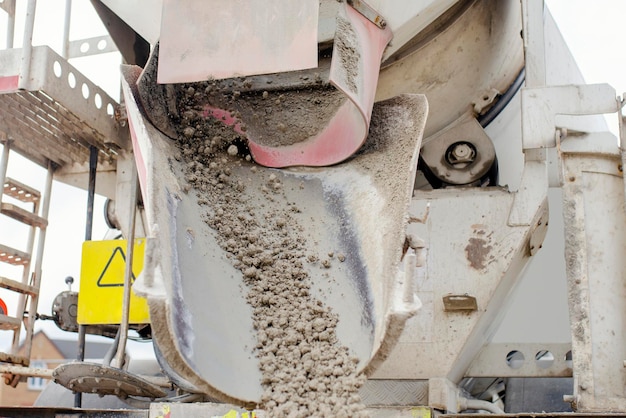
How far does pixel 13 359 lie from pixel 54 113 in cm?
89

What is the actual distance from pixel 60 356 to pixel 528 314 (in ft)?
71.7

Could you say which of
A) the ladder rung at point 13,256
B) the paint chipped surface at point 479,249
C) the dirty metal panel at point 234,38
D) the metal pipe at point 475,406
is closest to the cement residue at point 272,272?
the dirty metal panel at point 234,38

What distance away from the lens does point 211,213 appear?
2570mm

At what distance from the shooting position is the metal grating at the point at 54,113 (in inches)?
119

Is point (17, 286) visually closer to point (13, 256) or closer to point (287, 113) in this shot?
point (13, 256)

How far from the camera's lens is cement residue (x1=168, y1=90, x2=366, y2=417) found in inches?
84.4

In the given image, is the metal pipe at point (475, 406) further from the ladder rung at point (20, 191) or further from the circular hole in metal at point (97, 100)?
the ladder rung at point (20, 191)

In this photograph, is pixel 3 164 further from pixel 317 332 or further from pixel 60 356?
pixel 60 356

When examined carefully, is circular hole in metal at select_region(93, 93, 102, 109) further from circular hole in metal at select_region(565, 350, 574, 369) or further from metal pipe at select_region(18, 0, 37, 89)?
circular hole in metal at select_region(565, 350, 574, 369)

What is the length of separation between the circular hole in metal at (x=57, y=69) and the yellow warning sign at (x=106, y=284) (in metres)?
0.62

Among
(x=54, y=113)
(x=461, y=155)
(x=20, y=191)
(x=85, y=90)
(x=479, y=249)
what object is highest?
(x=85, y=90)

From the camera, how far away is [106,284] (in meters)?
3.20

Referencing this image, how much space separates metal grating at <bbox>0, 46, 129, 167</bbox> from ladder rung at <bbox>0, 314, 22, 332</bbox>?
63cm

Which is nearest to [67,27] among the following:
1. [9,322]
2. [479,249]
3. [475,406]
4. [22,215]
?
[22,215]
